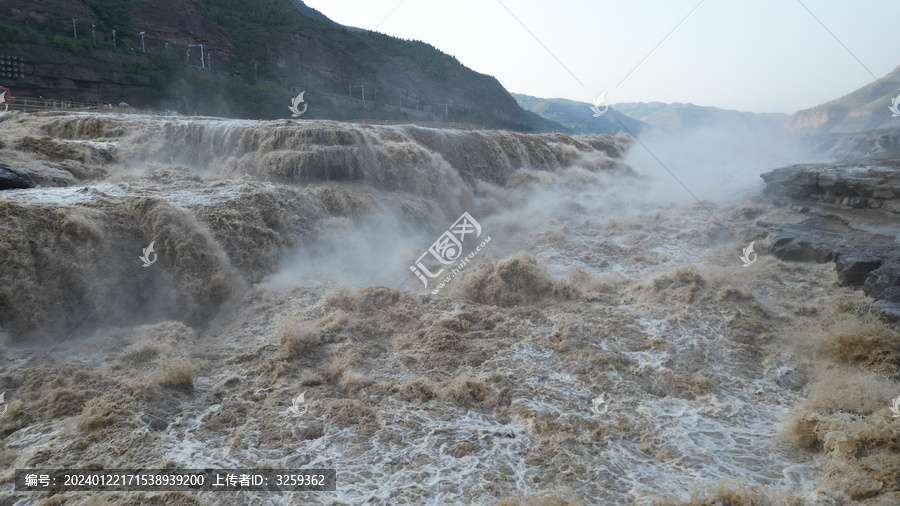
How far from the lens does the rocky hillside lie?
29219mm

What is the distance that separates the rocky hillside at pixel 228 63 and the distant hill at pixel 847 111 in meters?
38.2

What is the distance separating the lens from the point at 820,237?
10.2 meters

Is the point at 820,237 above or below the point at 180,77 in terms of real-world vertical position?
below

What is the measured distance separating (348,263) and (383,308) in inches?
93.2

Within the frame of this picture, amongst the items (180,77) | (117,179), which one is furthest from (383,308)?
(180,77)

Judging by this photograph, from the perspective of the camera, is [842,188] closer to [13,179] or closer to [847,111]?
[13,179]

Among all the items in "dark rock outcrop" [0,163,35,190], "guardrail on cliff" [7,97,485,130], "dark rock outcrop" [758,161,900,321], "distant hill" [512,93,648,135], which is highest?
"distant hill" [512,93,648,135]

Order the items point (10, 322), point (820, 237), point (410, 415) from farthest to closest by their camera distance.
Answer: point (820, 237) < point (10, 322) < point (410, 415)

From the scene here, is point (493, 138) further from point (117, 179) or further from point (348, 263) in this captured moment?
point (117, 179)

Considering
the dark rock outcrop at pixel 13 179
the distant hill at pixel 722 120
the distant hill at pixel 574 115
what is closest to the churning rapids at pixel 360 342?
the dark rock outcrop at pixel 13 179
